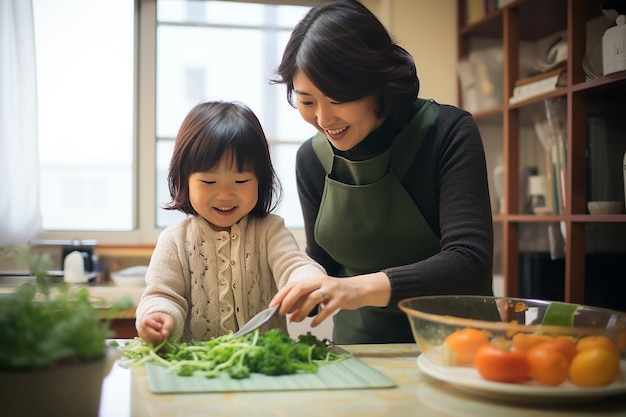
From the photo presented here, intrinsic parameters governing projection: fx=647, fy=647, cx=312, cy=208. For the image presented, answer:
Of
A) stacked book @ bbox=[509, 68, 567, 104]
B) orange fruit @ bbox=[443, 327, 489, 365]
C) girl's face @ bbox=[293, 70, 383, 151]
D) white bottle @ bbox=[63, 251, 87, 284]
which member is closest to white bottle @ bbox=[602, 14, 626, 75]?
stacked book @ bbox=[509, 68, 567, 104]

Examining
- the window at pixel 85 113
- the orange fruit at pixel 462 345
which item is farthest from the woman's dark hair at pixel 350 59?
the window at pixel 85 113

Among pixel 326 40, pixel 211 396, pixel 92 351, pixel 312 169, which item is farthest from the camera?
pixel 312 169

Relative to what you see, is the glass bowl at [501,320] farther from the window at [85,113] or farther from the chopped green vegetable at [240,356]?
the window at [85,113]

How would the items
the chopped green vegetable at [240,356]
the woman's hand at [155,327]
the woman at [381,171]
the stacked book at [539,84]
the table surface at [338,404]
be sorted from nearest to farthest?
the table surface at [338,404] < the chopped green vegetable at [240,356] < the woman's hand at [155,327] < the woman at [381,171] < the stacked book at [539,84]

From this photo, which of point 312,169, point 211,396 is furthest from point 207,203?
point 211,396

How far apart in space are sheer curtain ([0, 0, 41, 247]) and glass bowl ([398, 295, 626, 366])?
2145 mm

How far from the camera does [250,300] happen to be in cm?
128

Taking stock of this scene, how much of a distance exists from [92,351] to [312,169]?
0.92 m

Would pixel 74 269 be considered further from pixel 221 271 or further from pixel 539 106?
pixel 539 106

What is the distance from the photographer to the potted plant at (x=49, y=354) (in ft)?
2.02

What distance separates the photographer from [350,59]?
125 centimetres

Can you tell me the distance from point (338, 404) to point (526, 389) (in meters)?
0.22

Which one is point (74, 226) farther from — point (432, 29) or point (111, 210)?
point (432, 29)

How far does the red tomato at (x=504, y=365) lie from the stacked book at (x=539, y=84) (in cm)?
179
